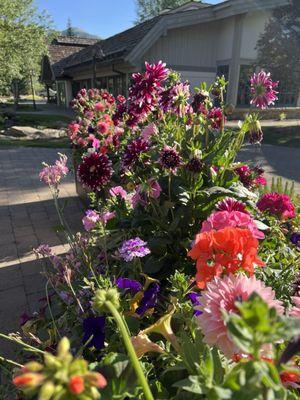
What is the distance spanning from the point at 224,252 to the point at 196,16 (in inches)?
620

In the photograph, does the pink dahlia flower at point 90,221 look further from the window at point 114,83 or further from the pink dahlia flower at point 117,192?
the window at point 114,83

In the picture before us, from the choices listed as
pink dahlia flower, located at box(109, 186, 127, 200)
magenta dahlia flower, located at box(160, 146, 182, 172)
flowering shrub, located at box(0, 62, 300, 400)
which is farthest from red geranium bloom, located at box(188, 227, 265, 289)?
pink dahlia flower, located at box(109, 186, 127, 200)

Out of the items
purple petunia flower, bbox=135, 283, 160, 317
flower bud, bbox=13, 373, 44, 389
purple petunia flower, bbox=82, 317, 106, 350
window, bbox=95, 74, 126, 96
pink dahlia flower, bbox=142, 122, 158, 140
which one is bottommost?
purple petunia flower, bbox=82, 317, 106, 350

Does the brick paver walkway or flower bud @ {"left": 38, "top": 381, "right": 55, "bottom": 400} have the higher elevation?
flower bud @ {"left": 38, "top": 381, "right": 55, "bottom": 400}

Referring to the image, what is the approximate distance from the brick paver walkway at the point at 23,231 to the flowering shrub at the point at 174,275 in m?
0.91

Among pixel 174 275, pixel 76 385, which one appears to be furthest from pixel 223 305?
pixel 174 275

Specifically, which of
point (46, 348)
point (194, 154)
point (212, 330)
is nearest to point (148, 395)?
point (212, 330)

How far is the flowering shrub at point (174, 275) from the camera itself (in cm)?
Result: 56

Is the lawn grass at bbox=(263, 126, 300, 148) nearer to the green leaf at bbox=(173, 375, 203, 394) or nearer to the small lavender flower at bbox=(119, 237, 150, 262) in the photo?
the small lavender flower at bbox=(119, 237, 150, 262)

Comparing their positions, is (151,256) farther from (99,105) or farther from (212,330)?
(99,105)

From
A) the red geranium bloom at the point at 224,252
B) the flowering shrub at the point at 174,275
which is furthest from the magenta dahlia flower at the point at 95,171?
the red geranium bloom at the point at 224,252

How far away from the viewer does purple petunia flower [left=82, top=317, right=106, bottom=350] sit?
113 cm

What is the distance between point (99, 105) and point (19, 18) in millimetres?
21140

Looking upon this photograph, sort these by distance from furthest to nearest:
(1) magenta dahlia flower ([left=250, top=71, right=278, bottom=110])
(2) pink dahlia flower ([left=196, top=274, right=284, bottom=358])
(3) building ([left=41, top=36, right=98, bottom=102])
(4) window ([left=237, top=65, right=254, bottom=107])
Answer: (3) building ([left=41, top=36, right=98, bottom=102]) < (4) window ([left=237, top=65, right=254, bottom=107]) < (1) magenta dahlia flower ([left=250, top=71, right=278, bottom=110]) < (2) pink dahlia flower ([left=196, top=274, right=284, bottom=358])
